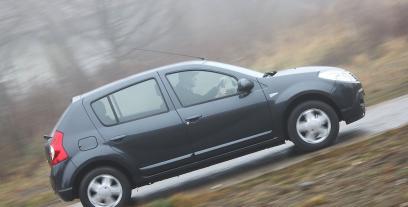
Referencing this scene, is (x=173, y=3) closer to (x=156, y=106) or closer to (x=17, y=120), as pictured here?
(x=17, y=120)

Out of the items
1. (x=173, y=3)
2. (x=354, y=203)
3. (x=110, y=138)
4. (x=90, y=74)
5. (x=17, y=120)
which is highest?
(x=173, y=3)

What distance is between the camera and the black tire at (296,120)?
29.9ft

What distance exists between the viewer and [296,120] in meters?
9.12

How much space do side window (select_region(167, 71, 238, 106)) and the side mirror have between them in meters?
0.15

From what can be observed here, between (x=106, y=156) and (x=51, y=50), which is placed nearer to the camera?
(x=106, y=156)

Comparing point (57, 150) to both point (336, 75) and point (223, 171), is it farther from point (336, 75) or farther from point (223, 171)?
point (336, 75)

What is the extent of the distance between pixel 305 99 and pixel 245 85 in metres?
0.89

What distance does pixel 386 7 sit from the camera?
24.0 m

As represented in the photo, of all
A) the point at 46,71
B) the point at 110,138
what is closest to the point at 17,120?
the point at 46,71

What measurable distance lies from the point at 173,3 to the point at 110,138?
2439 centimetres

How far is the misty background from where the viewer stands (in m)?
19.5


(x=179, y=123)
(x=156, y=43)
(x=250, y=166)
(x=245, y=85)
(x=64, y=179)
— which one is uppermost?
(x=156, y=43)

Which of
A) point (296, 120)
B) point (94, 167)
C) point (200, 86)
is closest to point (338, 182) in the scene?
point (296, 120)

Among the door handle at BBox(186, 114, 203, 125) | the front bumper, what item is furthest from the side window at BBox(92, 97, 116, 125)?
the front bumper
